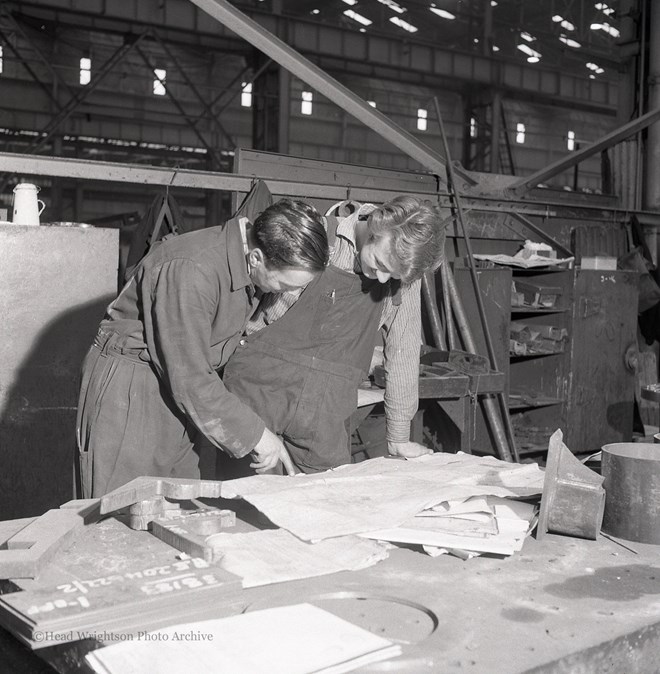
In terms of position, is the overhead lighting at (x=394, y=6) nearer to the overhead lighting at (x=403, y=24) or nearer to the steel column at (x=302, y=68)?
the overhead lighting at (x=403, y=24)

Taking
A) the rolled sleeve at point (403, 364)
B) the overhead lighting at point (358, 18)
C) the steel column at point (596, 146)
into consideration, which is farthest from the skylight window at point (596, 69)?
the rolled sleeve at point (403, 364)

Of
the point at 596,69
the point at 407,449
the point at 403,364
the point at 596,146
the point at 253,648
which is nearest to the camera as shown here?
the point at 253,648

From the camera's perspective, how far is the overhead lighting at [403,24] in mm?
15080

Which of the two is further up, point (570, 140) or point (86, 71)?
point (570, 140)

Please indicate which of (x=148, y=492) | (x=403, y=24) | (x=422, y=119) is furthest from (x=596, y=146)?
(x=422, y=119)

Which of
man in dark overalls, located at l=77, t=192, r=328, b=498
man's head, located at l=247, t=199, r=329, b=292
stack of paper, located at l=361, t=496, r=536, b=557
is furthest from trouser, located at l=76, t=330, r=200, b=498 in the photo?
stack of paper, located at l=361, t=496, r=536, b=557

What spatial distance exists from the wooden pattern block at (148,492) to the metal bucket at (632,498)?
79 cm

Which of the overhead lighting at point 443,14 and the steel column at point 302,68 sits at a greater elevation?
the overhead lighting at point 443,14

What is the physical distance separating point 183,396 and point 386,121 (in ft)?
7.97

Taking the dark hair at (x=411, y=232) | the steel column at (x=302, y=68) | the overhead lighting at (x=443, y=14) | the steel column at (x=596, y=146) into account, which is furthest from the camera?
the overhead lighting at (x=443, y=14)

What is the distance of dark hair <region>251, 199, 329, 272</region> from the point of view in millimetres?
1946

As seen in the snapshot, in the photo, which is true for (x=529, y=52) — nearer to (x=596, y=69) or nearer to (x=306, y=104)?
(x=596, y=69)

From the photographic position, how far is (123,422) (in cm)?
224

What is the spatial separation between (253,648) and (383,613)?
24 centimetres
